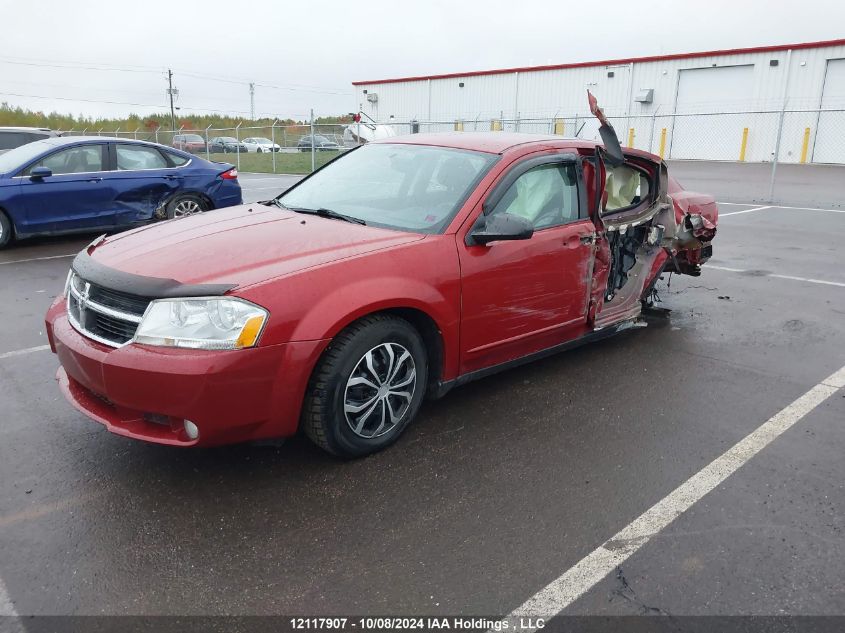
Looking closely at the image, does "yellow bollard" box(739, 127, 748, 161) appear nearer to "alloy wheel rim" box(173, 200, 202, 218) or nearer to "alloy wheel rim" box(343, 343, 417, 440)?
"alloy wheel rim" box(173, 200, 202, 218)

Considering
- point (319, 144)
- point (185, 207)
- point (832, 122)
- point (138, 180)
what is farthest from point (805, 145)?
point (138, 180)

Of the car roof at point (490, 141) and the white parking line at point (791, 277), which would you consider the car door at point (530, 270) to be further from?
the white parking line at point (791, 277)

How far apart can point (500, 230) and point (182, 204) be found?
7.43 m

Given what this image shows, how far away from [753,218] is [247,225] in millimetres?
12136

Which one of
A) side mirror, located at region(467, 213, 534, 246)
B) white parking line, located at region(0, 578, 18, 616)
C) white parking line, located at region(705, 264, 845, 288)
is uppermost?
side mirror, located at region(467, 213, 534, 246)

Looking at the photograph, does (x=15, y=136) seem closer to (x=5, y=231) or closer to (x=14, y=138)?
(x=14, y=138)

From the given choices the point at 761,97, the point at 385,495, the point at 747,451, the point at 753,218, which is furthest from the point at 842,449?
the point at 761,97

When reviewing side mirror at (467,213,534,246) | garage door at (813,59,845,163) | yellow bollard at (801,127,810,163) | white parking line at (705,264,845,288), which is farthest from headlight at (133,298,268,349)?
yellow bollard at (801,127,810,163)

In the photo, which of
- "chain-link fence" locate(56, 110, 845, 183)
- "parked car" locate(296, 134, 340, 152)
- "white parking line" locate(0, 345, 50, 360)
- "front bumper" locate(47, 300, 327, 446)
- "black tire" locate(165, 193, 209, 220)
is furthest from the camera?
"parked car" locate(296, 134, 340, 152)

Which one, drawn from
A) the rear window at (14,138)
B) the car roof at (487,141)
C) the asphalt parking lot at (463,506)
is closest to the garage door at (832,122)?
the asphalt parking lot at (463,506)

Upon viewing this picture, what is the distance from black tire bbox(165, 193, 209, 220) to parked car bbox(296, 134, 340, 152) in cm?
1678

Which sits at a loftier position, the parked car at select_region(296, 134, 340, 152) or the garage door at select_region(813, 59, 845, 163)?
the garage door at select_region(813, 59, 845, 163)

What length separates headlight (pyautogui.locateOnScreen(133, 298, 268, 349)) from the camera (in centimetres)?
300

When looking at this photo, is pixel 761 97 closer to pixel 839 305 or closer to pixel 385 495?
pixel 839 305
